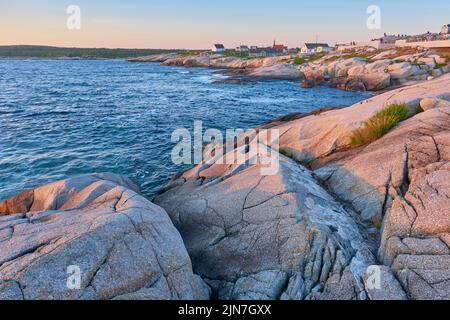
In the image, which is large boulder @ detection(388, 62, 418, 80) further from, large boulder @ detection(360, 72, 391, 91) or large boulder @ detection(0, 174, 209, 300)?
large boulder @ detection(0, 174, 209, 300)

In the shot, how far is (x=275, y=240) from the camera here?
8234mm

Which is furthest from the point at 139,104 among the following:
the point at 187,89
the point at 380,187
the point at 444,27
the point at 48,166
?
the point at 444,27

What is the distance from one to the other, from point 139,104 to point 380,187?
119 feet

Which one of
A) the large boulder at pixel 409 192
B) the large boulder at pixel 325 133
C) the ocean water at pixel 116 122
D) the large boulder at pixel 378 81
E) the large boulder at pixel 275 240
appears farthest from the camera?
the large boulder at pixel 378 81

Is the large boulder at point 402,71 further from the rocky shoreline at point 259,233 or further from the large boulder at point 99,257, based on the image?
the large boulder at point 99,257

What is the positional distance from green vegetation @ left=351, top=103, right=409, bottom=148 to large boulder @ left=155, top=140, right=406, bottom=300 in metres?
3.84

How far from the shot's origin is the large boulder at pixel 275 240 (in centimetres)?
719

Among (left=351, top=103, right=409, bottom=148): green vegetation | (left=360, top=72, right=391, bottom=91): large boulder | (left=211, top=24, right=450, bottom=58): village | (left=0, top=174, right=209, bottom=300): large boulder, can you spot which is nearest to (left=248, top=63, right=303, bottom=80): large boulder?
(left=360, top=72, right=391, bottom=91): large boulder

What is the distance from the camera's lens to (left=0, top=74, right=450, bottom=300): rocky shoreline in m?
6.28

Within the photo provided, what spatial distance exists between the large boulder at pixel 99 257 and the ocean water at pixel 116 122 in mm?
8432

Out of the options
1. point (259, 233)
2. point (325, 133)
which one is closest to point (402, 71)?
point (325, 133)

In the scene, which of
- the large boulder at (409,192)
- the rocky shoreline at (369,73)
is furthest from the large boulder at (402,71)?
the large boulder at (409,192)

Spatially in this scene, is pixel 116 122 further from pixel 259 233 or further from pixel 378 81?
pixel 378 81

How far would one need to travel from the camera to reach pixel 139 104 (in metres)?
41.3
